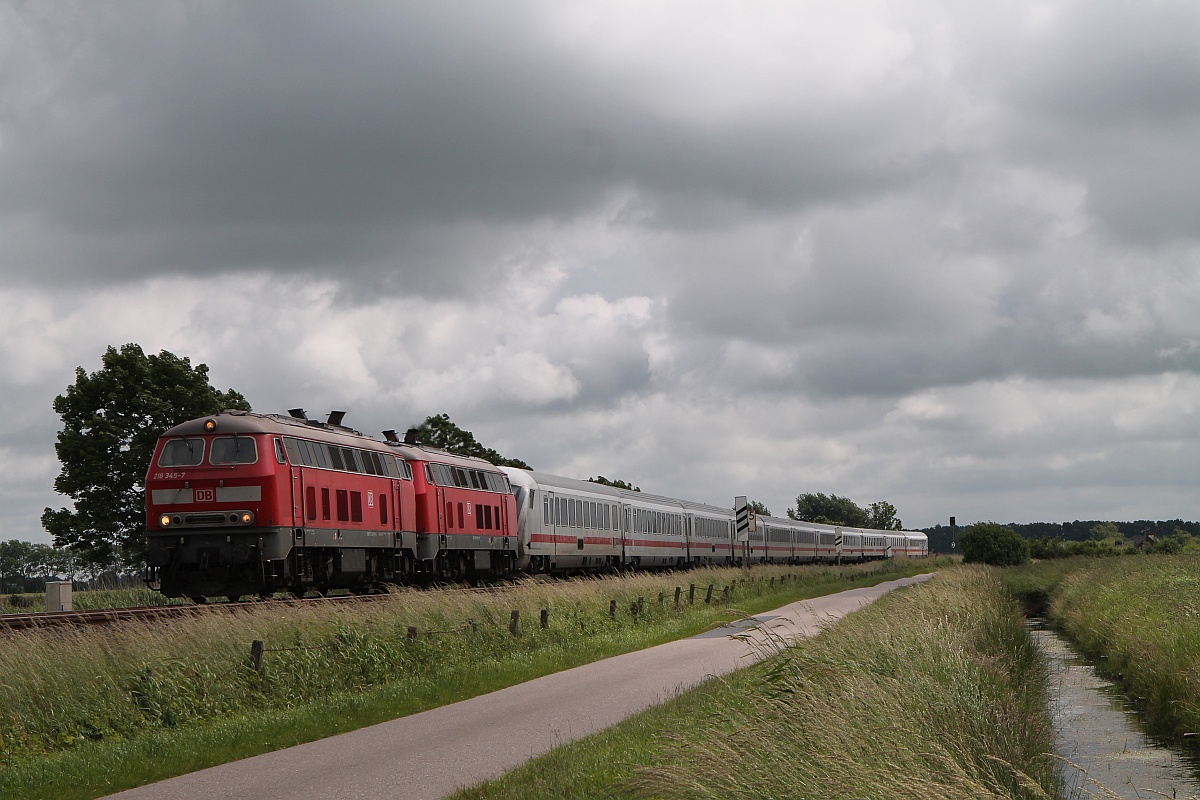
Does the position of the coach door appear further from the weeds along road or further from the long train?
the weeds along road

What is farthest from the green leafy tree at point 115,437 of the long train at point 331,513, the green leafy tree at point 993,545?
the green leafy tree at point 993,545

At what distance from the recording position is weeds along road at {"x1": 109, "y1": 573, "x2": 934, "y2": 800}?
11.6m

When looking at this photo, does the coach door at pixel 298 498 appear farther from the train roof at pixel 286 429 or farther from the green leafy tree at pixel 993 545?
the green leafy tree at pixel 993 545

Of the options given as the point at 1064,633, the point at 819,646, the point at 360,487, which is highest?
the point at 360,487

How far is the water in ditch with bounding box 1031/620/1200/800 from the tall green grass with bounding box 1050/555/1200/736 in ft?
1.54

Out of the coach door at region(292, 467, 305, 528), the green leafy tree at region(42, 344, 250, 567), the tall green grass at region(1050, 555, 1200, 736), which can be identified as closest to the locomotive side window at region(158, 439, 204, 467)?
the coach door at region(292, 467, 305, 528)

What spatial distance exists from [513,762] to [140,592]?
31582 millimetres

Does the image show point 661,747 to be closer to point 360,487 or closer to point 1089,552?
point 360,487

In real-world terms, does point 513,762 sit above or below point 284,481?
below

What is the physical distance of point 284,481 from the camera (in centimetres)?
2631

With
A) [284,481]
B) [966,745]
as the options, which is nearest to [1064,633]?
[284,481]

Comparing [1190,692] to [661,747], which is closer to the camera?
[661,747]

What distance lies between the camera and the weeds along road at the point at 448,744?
1155 centimetres

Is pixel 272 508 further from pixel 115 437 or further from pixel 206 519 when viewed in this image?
pixel 115 437
